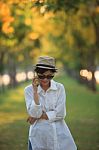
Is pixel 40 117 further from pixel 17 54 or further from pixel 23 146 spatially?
pixel 17 54

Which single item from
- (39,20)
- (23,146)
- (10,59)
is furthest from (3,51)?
(23,146)

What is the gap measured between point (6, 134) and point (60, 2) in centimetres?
427

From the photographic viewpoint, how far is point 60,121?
666 cm

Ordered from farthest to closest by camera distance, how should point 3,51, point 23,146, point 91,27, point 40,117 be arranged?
point 3,51, point 91,27, point 23,146, point 40,117

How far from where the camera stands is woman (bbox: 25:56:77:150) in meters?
6.52

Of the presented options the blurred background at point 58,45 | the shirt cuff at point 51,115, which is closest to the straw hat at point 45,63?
the shirt cuff at point 51,115

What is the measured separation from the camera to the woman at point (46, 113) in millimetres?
6516

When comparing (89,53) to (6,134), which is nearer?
(6,134)


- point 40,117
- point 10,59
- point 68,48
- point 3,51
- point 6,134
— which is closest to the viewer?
point 40,117

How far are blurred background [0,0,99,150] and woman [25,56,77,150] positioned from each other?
21.4 feet

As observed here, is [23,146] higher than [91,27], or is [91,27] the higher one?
[91,27]

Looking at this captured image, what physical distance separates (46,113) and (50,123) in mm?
133

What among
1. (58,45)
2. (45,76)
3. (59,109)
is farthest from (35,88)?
(58,45)

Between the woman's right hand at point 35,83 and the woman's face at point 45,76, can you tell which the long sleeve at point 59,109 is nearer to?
the woman's face at point 45,76
